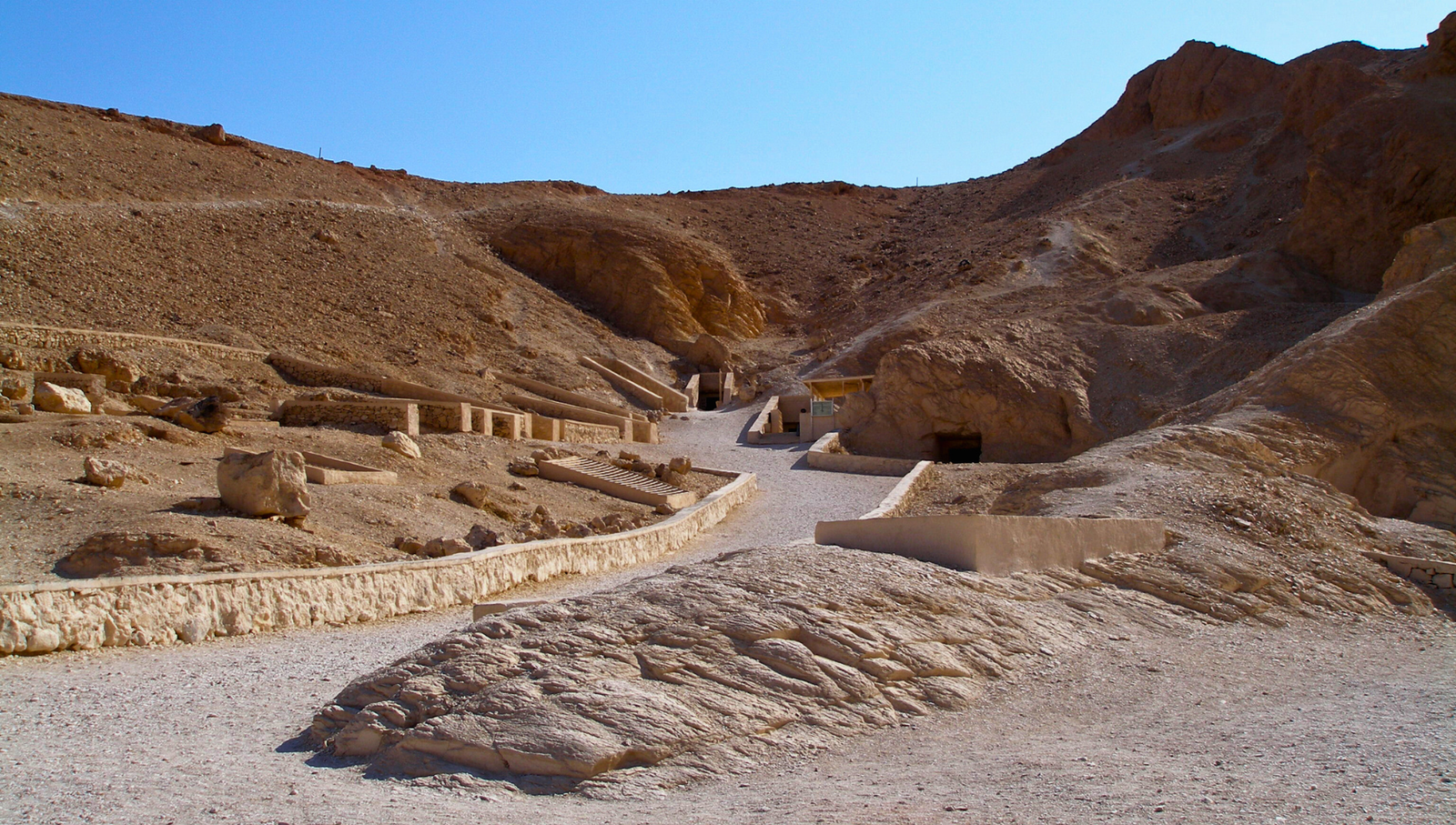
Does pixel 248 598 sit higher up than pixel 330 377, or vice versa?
pixel 330 377

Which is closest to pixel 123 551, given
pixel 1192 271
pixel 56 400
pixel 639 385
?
pixel 56 400

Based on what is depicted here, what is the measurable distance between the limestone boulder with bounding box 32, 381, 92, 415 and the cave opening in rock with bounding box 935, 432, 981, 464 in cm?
1947

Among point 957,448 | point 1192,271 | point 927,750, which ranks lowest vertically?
point 927,750

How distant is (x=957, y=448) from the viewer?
28156mm

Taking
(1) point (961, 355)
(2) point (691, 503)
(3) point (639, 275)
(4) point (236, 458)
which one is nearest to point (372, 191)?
(3) point (639, 275)

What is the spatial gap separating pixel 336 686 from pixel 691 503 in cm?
1197

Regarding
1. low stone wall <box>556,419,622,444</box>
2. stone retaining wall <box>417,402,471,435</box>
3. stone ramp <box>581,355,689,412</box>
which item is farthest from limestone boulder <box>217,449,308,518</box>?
stone ramp <box>581,355,689,412</box>

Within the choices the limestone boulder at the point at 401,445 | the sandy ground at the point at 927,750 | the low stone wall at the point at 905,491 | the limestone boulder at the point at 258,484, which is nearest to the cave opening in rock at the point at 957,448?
the low stone wall at the point at 905,491

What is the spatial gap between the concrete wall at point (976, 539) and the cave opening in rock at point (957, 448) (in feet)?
58.1

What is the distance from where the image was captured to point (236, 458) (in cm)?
1123

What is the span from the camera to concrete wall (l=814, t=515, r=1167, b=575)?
26.8 feet

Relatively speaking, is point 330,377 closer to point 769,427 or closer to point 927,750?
point 769,427

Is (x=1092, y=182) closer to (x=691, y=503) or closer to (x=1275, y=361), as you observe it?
(x=1275, y=361)

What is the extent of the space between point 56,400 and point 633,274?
99.3 ft
